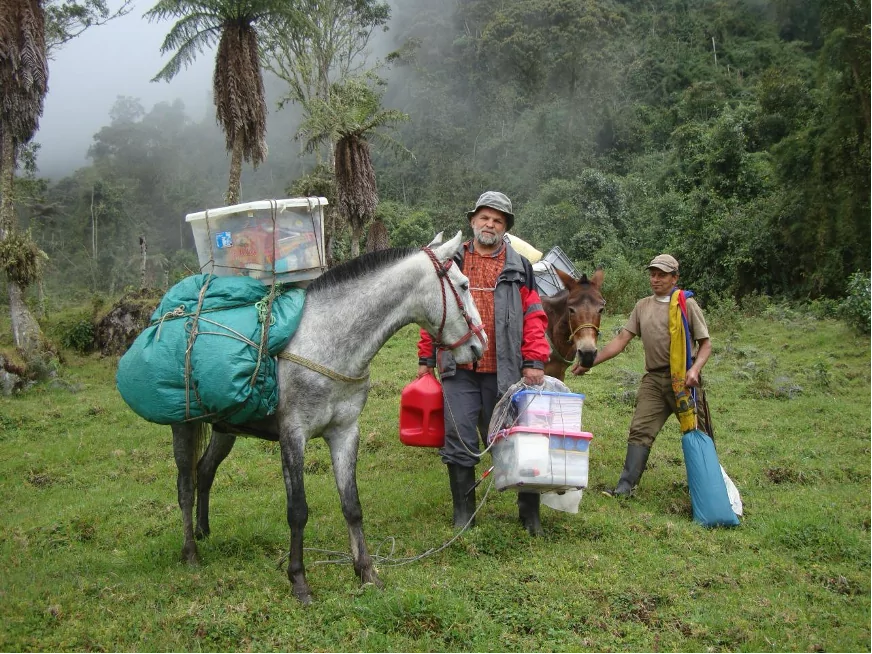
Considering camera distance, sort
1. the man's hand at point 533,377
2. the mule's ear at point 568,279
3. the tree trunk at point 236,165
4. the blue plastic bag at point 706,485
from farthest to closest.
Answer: the tree trunk at point 236,165
the mule's ear at point 568,279
the blue plastic bag at point 706,485
the man's hand at point 533,377

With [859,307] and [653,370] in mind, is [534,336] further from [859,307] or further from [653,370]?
[859,307]

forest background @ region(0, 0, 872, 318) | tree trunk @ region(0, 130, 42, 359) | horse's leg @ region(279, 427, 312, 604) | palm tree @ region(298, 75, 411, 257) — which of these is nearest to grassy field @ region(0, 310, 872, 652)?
horse's leg @ region(279, 427, 312, 604)

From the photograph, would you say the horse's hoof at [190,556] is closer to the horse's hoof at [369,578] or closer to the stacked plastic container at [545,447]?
the horse's hoof at [369,578]

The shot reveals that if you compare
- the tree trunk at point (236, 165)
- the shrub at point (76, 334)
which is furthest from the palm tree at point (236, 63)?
the shrub at point (76, 334)

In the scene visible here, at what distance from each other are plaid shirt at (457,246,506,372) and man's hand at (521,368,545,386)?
31 centimetres

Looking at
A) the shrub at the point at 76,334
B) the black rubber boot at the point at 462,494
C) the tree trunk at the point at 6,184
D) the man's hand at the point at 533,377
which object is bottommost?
the black rubber boot at the point at 462,494

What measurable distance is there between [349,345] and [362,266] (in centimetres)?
54

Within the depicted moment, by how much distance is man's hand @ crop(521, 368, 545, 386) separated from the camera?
519 centimetres

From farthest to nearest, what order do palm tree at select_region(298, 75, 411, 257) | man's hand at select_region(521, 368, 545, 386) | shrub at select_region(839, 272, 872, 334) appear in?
1. palm tree at select_region(298, 75, 411, 257)
2. shrub at select_region(839, 272, 872, 334)
3. man's hand at select_region(521, 368, 545, 386)

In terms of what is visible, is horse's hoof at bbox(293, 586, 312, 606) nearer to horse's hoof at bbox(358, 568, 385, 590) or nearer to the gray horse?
the gray horse

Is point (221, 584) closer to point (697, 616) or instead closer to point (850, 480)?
point (697, 616)

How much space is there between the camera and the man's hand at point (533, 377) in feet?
17.0

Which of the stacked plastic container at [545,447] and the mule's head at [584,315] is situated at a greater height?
the mule's head at [584,315]

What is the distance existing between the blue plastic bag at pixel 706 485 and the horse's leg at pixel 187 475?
13.3 feet
